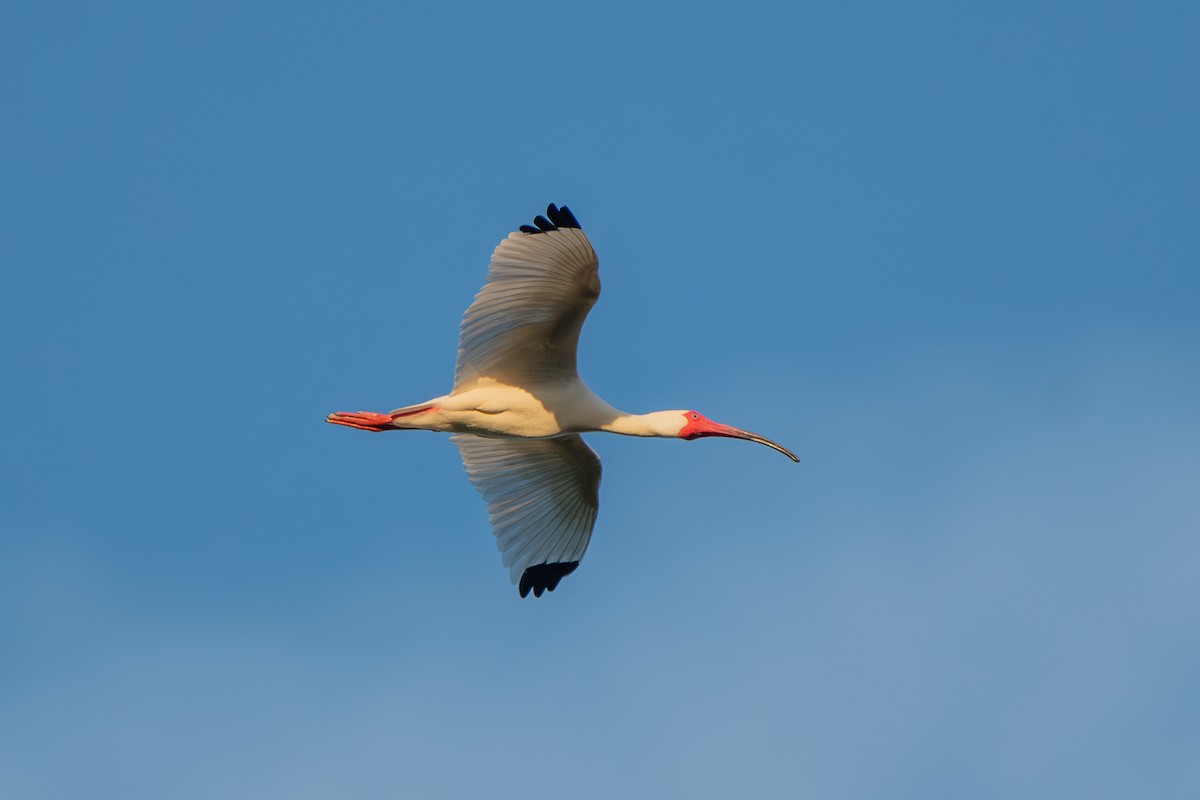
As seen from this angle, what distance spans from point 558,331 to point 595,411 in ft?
3.40

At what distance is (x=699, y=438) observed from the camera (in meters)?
18.8

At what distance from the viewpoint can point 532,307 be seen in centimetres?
1727

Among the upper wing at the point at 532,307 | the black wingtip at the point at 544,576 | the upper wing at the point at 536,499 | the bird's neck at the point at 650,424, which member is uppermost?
the upper wing at the point at 532,307

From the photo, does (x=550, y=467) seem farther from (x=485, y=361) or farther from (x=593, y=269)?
(x=593, y=269)

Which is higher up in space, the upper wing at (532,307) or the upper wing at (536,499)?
the upper wing at (532,307)

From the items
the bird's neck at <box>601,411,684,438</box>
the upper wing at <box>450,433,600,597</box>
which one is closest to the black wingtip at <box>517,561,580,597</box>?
the upper wing at <box>450,433,600,597</box>

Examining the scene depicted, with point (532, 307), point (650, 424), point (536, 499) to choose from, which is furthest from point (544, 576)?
point (532, 307)

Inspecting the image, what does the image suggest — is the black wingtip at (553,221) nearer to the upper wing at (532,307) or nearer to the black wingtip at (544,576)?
the upper wing at (532,307)

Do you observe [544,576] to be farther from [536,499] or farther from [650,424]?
[650,424]

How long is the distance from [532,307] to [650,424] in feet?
6.93

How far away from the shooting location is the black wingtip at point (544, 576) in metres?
19.4

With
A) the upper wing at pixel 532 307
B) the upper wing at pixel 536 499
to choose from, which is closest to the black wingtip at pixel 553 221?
the upper wing at pixel 532 307

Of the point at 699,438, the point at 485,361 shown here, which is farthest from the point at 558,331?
the point at 699,438

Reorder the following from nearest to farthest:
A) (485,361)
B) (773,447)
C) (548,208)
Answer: (548,208) → (485,361) → (773,447)
